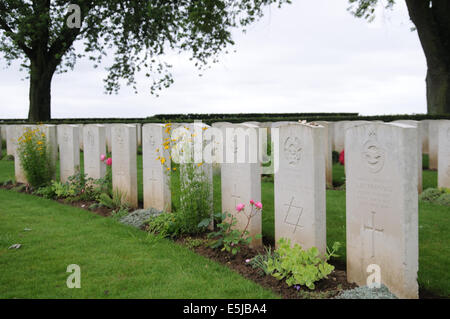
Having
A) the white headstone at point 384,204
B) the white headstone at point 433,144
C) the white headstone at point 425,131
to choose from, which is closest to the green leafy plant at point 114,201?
the white headstone at point 384,204

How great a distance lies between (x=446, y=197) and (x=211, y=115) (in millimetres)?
17239

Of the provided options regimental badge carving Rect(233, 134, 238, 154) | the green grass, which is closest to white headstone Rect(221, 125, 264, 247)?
regimental badge carving Rect(233, 134, 238, 154)

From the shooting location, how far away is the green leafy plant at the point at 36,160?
9.83 meters

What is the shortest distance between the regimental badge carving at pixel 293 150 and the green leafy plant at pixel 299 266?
87 centimetres

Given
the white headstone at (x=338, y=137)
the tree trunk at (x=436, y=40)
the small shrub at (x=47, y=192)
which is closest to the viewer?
the small shrub at (x=47, y=192)

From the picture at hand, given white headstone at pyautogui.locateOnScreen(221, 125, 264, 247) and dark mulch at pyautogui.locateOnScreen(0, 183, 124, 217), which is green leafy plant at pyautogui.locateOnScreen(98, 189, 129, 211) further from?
white headstone at pyautogui.locateOnScreen(221, 125, 264, 247)

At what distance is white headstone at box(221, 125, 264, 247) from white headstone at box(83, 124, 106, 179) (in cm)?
343

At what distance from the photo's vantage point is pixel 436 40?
15.2 m

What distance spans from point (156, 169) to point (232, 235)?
2.33 m

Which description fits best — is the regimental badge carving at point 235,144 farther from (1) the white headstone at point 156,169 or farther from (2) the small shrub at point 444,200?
(2) the small shrub at point 444,200

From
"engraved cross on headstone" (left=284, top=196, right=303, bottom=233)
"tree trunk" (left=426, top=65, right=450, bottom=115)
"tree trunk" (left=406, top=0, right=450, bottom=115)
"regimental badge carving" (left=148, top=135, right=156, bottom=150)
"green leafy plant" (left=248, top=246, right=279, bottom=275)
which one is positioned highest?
"tree trunk" (left=406, top=0, right=450, bottom=115)

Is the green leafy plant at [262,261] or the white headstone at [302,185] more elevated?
the white headstone at [302,185]

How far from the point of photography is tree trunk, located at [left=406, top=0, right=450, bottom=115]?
49.4 feet

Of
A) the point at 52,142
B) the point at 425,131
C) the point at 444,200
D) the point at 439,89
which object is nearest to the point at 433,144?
the point at 425,131
